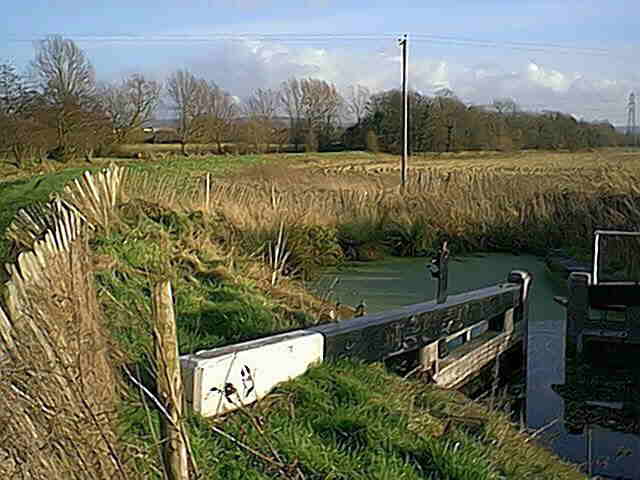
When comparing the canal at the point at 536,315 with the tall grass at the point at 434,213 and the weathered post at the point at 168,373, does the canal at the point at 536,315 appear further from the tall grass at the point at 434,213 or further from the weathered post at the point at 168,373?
the weathered post at the point at 168,373

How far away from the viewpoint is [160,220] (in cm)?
1032

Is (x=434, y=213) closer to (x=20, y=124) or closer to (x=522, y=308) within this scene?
(x=522, y=308)

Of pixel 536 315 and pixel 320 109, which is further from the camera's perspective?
pixel 320 109

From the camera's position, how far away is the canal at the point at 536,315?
20.6 feet

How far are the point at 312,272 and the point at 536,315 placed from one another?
365 cm

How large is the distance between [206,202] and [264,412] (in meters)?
8.99

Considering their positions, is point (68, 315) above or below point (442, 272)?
above

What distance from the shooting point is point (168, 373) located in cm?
226

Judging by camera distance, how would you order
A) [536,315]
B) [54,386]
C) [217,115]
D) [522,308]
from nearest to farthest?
[54,386] < [522,308] < [536,315] < [217,115]

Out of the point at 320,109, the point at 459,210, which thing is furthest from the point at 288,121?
the point at 459,210

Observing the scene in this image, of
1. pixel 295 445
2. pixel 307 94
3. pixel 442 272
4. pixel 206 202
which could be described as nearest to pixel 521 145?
pixel 307 94

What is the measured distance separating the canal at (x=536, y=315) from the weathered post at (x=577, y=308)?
31cm

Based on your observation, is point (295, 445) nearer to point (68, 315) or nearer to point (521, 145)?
point (68, 315)

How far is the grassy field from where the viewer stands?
3758 millimetres
